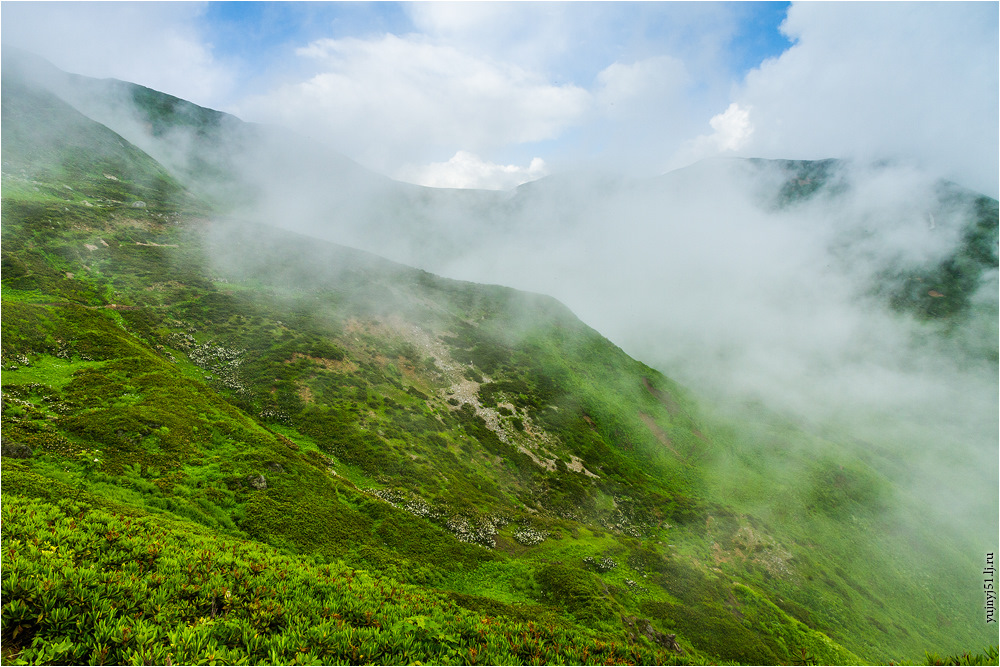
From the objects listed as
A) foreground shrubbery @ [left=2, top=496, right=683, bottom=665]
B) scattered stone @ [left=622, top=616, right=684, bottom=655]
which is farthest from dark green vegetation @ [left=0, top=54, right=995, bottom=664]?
scattered stone @ [left=622, top=616, right=684, bottom=655]

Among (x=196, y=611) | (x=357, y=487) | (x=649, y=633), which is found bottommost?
(x=357, y=487)

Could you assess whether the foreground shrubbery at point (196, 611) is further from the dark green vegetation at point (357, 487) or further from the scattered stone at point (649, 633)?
the scattered stone at point (649, 633)

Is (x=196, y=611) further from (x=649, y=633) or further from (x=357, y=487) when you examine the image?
(x=357, y=487)

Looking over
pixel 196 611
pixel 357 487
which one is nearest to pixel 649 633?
pixel 357 487

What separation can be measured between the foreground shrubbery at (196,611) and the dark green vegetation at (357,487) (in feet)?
0.27

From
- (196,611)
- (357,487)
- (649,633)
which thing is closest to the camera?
(196,611)

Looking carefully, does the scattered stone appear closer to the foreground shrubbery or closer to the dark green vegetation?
the dark green vegetation

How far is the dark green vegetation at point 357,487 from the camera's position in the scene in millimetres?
12055

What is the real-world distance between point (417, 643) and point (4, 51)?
29107 cm

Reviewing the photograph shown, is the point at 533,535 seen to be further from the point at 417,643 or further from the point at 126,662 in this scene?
the point at 126,662

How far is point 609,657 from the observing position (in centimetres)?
1380

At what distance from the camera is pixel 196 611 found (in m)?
10.6

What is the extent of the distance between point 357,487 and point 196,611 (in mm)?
31800

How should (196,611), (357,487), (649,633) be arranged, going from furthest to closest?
(357,487), (649,633), (196,611)
